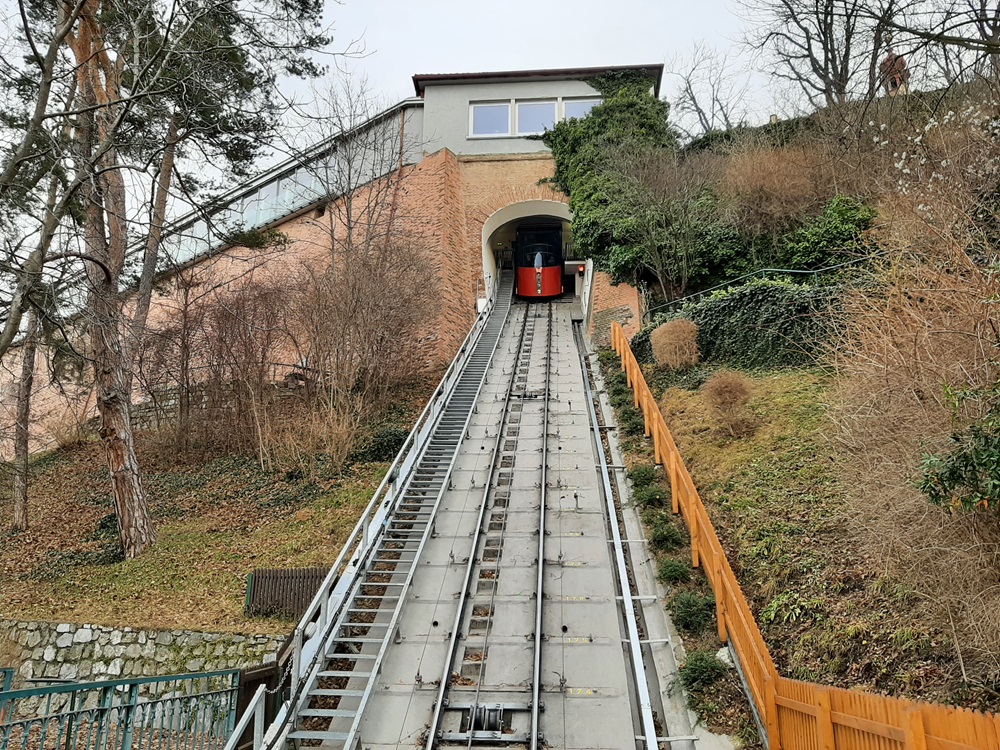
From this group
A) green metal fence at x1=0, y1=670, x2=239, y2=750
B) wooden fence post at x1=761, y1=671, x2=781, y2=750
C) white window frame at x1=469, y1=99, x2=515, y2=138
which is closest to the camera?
green metal fence at x1=0, y1=670, x2=239, y2=750

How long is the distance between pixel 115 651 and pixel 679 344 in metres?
11.6

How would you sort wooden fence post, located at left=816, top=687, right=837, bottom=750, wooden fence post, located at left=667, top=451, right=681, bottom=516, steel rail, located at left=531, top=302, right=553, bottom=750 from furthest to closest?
wooden fence post, located at left=667, top=451, right=681, bottom=516 → steel rail, located at left=531, top=302, right=553, bottom=750 → wooden fence post, located at left=816, top=687, right=837, bottom=750

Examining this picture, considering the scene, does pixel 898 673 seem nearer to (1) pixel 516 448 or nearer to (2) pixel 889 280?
(2) pixel 889 280

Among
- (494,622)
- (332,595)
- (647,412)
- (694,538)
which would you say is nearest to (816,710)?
(694,538)

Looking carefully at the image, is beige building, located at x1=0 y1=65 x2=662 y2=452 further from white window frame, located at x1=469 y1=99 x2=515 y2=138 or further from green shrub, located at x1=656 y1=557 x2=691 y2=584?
green shrub, located at x1=656 y1=557 x2=691 y2=584

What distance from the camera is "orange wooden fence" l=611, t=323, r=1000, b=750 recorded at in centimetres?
314

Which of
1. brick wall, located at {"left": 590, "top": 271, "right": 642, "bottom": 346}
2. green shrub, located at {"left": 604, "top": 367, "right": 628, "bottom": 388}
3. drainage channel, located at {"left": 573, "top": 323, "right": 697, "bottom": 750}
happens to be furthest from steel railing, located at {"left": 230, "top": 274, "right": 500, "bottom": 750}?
brick wall, located at {"left": 590, "top": 271, "right": 642, "bottom": 346}

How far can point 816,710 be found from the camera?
4305 mm

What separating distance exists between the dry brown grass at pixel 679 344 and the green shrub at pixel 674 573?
24.5ft

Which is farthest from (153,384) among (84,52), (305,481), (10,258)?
(10,258)

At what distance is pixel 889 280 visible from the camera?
A: 6801mm

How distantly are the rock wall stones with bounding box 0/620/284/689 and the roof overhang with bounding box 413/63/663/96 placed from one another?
2294 cm

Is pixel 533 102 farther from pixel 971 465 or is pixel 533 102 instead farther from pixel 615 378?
pixel 971 465

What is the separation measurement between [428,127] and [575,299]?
920 centimetres
